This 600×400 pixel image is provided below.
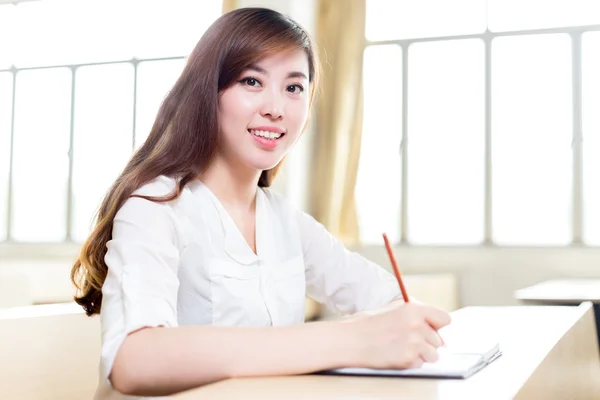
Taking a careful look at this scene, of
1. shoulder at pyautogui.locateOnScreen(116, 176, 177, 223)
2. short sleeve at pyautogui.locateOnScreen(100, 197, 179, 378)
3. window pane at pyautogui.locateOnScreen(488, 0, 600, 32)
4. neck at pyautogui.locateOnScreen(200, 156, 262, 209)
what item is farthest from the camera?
window pane at pyautogui.locateOnScreen(488, 0, 600, 32)

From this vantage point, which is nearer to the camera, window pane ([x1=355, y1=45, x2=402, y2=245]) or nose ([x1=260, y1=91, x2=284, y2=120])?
nose ([x1=260, y1=91, x2=284, y2=120])

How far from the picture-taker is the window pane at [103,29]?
274 inches

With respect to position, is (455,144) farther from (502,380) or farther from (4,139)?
(502,380)

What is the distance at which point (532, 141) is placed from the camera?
5328mm

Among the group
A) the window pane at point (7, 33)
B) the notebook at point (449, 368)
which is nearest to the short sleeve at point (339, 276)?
the notebook at point (449, 368)

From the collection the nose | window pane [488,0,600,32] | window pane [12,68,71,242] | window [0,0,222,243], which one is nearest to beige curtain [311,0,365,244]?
window pane [488,0,600,32]

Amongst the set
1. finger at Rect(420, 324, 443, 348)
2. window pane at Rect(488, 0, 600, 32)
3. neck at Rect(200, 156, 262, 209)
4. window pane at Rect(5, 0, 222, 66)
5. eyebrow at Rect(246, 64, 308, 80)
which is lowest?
finger at Rect(420, 324, 443, 348)

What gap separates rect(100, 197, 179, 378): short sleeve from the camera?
1102 millimetres

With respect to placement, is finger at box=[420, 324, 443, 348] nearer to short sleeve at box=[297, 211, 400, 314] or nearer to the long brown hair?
the long brown hair

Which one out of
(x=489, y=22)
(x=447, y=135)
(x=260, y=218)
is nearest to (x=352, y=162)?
(x=447, y=135)

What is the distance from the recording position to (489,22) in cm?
561

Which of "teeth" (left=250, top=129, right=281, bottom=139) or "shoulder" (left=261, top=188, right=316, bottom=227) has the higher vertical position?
"teeth" (left=250, top=129, right=281, bottom=139)

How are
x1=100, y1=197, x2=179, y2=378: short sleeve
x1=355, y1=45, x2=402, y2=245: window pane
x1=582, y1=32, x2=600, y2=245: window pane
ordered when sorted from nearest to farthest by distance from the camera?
x1=100, y1=197, x2=179, y2=378: short sleeve
x1=582, y1=32, x2=600, y2=245: window pane
x1=355, y1=45, x2=402, y2=245: window pane

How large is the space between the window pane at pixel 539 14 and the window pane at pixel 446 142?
236mm
